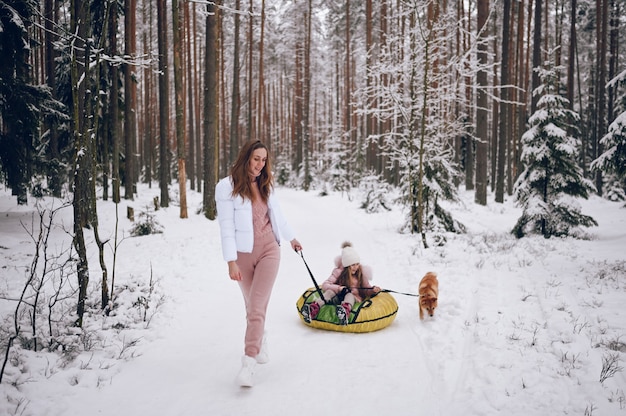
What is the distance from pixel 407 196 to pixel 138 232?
8387mm

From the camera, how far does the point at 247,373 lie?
138 inches

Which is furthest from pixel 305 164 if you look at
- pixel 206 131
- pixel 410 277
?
pixel 410 277

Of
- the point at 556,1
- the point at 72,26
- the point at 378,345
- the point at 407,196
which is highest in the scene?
the point at 556,1

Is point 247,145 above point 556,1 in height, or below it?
below

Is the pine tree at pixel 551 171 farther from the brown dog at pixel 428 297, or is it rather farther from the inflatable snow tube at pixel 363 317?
the inflatable snow tube at pixel 363 317

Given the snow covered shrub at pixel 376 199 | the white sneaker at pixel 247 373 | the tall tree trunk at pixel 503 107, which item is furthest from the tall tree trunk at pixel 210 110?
the tall tree trunk at pixel 503 107

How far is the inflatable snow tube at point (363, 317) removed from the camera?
15.9 feet

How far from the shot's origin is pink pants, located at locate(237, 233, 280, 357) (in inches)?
144

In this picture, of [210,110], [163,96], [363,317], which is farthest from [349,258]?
[163,96]

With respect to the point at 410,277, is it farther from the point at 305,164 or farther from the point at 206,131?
the point at 305,164

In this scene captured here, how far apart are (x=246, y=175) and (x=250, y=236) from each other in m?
0.60

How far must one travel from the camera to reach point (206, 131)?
14.3 meters

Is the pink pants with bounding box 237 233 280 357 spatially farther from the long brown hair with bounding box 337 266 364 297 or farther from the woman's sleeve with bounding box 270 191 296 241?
the long brown hair with bounding box 337 266 364 297

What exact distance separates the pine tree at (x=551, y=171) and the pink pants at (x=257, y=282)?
9404mm
